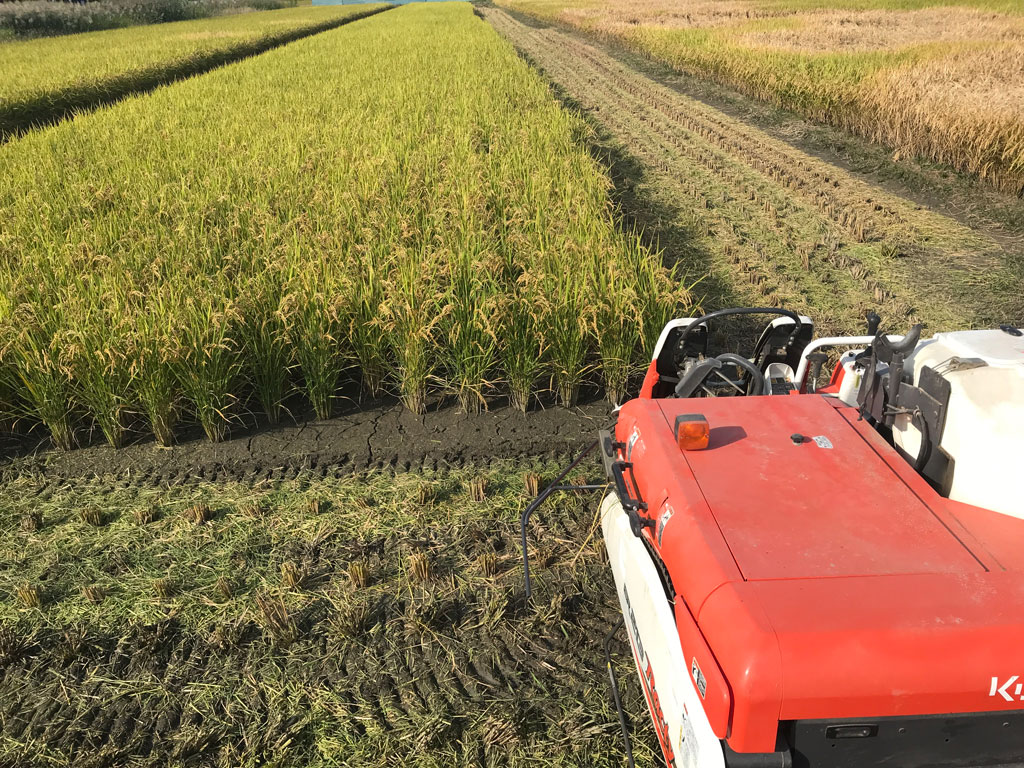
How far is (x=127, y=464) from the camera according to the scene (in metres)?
3.34

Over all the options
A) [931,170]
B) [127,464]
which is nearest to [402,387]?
[127,464]

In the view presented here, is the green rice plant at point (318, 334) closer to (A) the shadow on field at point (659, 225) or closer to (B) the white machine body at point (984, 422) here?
(A) the shadow on field at point (659, 225)

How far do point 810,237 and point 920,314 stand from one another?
5.16 feet

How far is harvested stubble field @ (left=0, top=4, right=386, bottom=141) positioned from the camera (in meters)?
10.6

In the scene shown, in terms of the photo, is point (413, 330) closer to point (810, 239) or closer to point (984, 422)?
point (984, 422)

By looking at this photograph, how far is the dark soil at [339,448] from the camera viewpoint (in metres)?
3.29

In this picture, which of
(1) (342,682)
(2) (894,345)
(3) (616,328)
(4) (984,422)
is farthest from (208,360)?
(4) (984,422)

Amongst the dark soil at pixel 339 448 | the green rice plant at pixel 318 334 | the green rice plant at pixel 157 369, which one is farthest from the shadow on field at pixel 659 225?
the green rice plant at pixel 157 369

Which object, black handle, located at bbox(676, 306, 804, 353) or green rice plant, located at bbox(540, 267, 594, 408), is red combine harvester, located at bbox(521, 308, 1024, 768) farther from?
green rice plant, located at bbox(540, 267, 594, 408)

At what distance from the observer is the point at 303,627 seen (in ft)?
7.84

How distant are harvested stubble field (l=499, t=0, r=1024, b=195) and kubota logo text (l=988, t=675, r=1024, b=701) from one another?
280 inches

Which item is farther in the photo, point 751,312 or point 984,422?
point 751,312

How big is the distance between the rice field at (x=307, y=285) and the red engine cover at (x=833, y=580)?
186 centimetres

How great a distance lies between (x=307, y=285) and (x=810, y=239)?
14.1 ft
